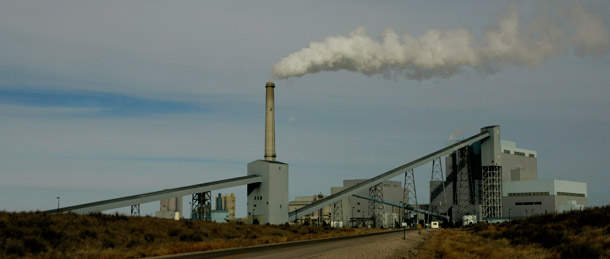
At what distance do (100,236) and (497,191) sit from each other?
102 m

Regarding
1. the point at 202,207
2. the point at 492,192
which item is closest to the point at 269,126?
the point at 202,207

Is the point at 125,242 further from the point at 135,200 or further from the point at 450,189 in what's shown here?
the point at 450,189

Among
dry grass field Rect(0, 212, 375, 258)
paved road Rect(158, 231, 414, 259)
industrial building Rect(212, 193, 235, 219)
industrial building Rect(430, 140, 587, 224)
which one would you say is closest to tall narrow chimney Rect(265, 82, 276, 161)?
dry grass field Rect(0, 212, 375, 258)

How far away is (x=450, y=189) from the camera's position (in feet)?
431

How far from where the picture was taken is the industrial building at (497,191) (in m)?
121

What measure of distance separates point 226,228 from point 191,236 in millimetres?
12059

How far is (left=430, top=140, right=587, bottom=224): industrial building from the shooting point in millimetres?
120875

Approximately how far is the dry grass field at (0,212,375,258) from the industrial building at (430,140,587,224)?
79889 millimetres

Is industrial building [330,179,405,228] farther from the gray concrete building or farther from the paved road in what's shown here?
the paved road

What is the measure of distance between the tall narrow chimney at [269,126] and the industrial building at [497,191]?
4769cm

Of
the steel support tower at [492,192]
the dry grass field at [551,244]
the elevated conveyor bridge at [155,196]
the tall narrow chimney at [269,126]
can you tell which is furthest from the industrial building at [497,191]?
the dry grass field at [551,244]

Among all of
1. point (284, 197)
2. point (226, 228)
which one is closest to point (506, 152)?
point (284, 197)

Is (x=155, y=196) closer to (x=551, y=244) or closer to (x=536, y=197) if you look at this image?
(x=551, y=244)

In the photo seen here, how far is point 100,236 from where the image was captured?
3959 cm
